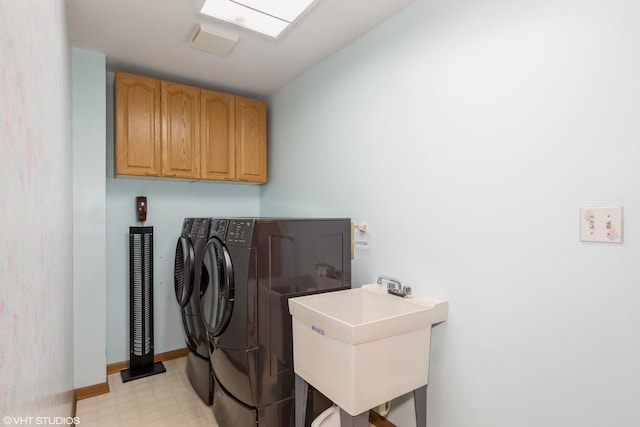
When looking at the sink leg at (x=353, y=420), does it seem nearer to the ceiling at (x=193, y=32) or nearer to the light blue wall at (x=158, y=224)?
the ceiling at (x=193, y=32)

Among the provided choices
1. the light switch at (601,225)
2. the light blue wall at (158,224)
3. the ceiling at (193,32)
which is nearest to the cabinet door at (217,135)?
the ceiling at (193,32)

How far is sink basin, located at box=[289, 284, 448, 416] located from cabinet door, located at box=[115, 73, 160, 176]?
1.79 metres

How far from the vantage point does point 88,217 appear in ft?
7.99

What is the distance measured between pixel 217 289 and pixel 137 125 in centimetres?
158

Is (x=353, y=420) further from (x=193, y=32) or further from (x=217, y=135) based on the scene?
(x=217, y=135)

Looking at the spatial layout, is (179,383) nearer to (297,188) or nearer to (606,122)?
(297,188)

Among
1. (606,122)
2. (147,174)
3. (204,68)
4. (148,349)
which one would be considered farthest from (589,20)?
(148,349)

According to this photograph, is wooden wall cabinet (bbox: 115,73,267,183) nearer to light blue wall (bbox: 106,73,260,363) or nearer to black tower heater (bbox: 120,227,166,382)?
light blue wall (bbox: 106,73,260,363)

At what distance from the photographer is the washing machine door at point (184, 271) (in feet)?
7.82

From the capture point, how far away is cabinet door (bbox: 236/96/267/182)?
122 inches

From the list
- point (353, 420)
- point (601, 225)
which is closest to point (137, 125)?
point (353, 420)

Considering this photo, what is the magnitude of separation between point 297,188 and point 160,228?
1.36 metres

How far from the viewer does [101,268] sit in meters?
2.47

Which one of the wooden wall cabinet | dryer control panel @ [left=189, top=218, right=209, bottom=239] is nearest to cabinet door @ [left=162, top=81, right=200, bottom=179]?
the wooden wall cabinet
